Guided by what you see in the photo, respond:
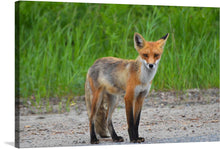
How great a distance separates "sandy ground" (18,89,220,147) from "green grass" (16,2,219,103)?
0.99ft

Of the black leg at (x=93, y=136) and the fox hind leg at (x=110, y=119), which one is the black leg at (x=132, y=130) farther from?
the black leg at (x=93, y=136)

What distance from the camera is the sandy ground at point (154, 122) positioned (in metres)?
6.41

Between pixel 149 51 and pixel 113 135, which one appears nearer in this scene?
pixel 149 51

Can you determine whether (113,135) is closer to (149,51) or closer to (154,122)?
(154,122)

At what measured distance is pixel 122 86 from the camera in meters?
6.08

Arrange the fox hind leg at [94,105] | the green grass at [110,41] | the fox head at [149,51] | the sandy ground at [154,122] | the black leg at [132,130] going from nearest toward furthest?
the fox head at [149,51] → the black leg at [132,130] → the fox hind leg at [94,105] → the sandy ground at [154,122] → the green grass at [110,41]

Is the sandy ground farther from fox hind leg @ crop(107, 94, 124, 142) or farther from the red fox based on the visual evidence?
the red fox

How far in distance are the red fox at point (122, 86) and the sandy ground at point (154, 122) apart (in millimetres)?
279

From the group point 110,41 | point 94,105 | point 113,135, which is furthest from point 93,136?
point 110,41

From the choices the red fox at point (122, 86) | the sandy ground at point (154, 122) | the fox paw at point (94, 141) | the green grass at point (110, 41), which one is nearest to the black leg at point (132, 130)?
the red fox at point (122, 86)

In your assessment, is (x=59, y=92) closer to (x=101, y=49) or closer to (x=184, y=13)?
(x=101, y=49)

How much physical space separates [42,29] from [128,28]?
64.4 inches

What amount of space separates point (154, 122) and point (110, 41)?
1.75 m

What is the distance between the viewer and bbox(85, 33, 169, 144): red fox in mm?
5916
